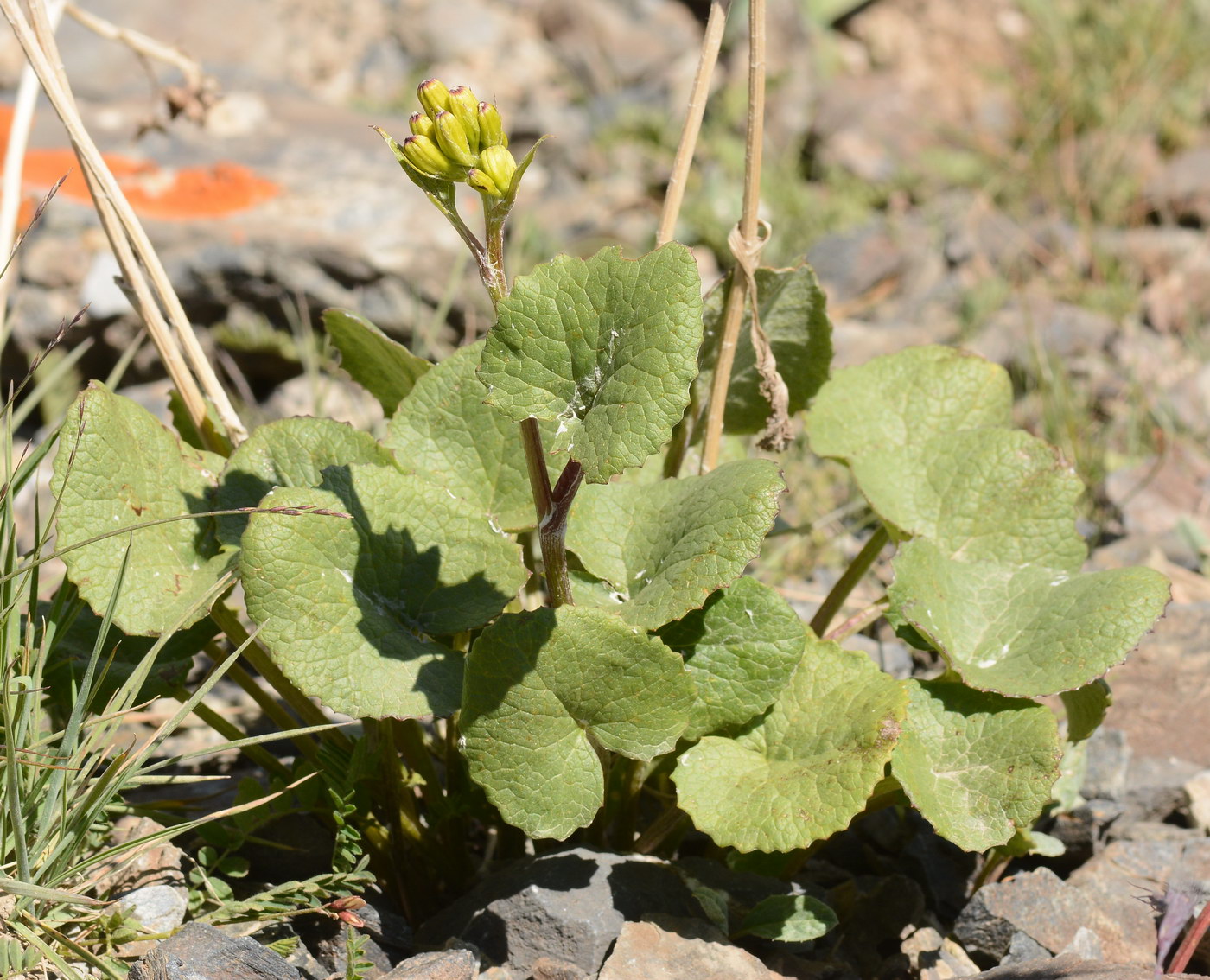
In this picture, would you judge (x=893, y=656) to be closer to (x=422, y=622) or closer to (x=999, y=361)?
(x=422, y=622)

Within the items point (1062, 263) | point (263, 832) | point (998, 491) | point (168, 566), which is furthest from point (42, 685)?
point (1062, 263)

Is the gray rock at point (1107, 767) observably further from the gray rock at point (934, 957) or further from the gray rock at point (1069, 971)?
the gray rock at point (1069, 971)

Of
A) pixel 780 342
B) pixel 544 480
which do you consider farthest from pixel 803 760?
pixel 780 342

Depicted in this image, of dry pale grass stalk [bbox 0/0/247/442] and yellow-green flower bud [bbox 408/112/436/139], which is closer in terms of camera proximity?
yellow-green flower bud [bbox 408/112/436/139]

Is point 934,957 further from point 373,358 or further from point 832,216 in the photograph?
point 832,216

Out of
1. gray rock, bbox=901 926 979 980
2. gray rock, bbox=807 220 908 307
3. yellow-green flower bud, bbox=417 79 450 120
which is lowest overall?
gray rock, bbox=901 926 979 980

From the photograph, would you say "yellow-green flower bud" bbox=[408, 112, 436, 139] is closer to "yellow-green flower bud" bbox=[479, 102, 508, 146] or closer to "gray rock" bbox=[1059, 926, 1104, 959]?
"yellow-green flower bud" bbox=[479, 102, 508, 146]

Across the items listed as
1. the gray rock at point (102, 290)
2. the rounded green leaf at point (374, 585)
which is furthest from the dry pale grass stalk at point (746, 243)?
the gray rock at point (102, 290)

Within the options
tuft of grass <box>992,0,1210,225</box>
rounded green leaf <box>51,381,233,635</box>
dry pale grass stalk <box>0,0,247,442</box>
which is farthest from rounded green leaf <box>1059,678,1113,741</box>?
tuft of grass <box>992,0,1210,225</box>
